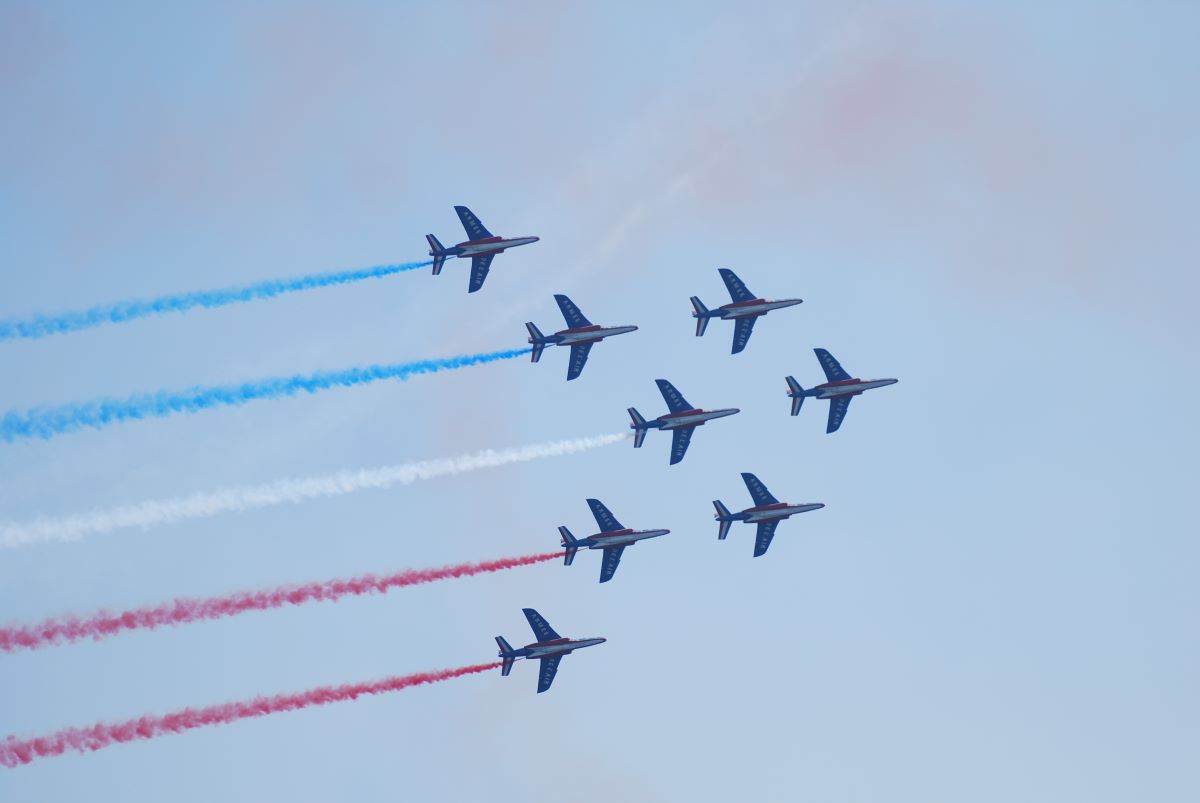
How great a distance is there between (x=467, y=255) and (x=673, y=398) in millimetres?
14034

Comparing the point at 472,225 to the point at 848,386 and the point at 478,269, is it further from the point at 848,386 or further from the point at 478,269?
the point at 848,386

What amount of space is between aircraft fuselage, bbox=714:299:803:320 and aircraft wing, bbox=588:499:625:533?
483 inches

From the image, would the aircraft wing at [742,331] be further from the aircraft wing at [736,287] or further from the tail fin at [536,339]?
the tail fin at [536,339]

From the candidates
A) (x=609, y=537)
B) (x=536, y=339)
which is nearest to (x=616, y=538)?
(x=609, y=537)

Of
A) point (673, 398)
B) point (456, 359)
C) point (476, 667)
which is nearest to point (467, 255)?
point (456, 359)

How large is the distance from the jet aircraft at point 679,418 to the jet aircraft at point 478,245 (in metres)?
11.4

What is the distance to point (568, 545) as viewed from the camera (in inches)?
4360

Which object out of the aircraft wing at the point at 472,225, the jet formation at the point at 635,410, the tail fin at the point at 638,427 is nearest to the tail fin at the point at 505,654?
the jet formation at the point at 635,410

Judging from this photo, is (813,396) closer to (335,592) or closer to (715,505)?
(715,505)

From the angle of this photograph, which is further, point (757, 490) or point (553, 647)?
point (757, 490)

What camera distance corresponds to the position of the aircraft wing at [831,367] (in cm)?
12031

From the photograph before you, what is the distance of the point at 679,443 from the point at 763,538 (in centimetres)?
751

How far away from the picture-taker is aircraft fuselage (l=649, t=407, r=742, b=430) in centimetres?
11631

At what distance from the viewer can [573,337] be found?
11512cm
